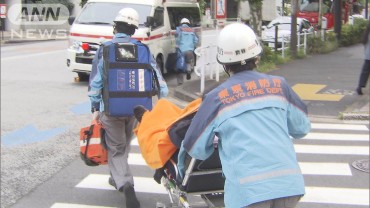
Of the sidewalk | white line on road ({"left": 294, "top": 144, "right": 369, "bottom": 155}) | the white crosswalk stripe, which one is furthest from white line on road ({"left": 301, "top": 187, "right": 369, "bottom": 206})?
Result: the sidewalk

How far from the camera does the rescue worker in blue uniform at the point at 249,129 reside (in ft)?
7.79

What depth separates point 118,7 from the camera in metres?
11.6

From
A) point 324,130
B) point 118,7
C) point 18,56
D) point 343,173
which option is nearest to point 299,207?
point 343,173

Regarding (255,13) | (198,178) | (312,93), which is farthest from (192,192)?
(312,93)

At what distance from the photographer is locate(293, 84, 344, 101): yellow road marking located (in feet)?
33.3

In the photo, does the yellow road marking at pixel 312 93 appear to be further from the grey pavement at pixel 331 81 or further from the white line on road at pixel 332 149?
the white line on road at pixel 332 149

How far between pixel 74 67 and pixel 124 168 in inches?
315

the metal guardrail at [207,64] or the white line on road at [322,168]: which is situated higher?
the metal guardrail at [207,64]

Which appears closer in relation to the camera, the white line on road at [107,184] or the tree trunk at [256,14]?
the tree trunk at [256,14]

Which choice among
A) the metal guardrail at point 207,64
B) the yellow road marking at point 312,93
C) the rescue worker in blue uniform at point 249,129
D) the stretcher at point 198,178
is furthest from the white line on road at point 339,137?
the rescue worker in blue uniform at point 249,129

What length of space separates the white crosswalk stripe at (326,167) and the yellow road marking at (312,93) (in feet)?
5.93

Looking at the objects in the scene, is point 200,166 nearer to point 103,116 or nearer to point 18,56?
point 103,116

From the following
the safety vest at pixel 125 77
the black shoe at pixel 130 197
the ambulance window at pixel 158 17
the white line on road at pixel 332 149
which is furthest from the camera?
the ambulance window at pixel 158 17

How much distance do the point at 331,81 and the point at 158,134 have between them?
31.3ft
